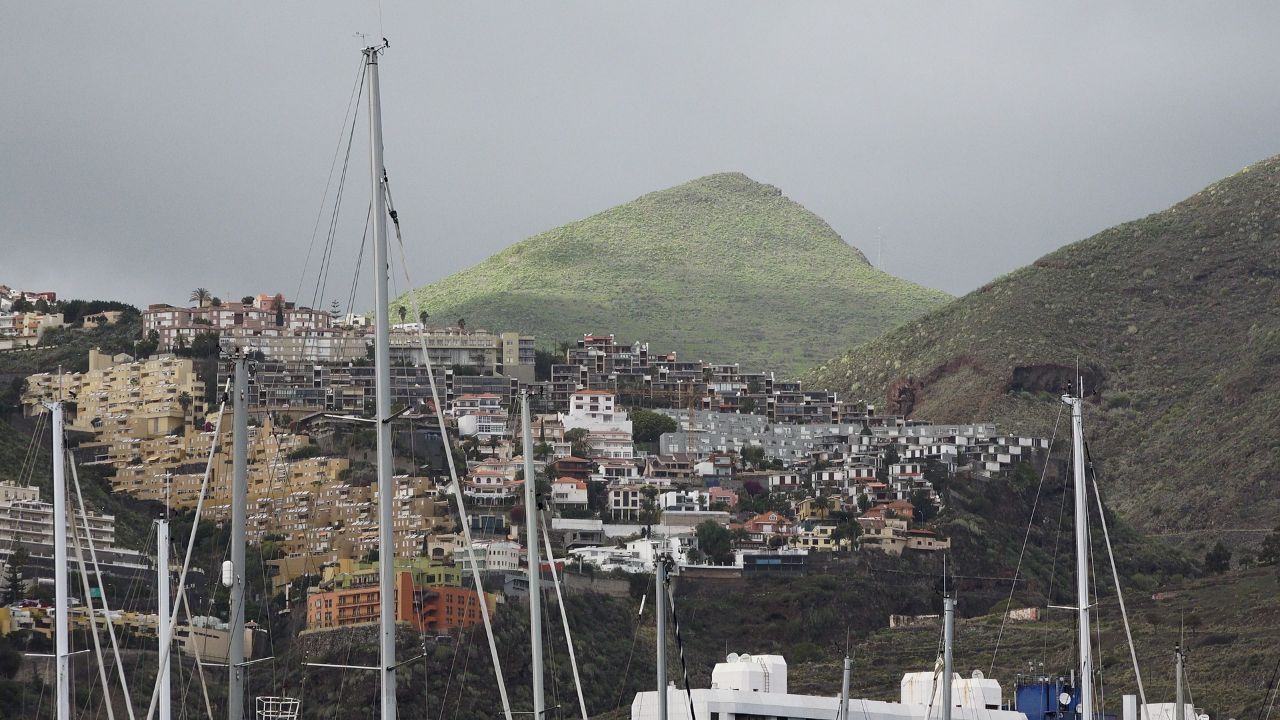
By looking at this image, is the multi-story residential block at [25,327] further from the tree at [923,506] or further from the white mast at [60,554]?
the white mast at [60,554]

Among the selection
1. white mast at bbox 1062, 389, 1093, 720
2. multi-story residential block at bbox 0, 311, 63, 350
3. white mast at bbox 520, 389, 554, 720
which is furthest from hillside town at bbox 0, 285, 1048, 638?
white mast at bbox 520, 389, 554, 720

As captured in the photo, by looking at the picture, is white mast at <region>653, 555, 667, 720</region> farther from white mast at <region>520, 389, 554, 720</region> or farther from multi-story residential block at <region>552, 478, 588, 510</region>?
multi-story residential block at <region>552, 478, 588, 510</region>

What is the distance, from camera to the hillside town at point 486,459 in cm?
8238

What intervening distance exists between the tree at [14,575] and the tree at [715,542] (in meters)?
31.6

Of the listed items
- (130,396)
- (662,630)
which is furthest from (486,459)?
(662,630)

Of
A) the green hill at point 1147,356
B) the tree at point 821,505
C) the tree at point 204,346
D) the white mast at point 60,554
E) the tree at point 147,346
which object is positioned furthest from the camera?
the green hill at point 1147,356

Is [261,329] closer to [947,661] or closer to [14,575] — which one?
[14,575]

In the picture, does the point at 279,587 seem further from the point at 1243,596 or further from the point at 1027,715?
the point at 1027,715

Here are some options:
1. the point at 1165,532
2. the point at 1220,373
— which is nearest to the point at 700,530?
the point at 1165,532

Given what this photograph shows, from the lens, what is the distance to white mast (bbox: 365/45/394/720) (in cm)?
1970

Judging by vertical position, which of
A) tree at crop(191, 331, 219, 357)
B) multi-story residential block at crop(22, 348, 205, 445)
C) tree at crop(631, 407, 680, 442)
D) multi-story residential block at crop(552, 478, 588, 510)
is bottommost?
multi-story residential block at crop(552, 478, 588, 510)

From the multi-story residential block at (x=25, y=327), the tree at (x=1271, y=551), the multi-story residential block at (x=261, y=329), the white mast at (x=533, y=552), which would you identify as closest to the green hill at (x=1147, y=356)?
the tree at (x=1271, y=551)

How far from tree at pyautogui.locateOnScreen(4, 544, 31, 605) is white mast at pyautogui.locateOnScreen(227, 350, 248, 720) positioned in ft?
174

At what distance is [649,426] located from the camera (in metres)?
120
